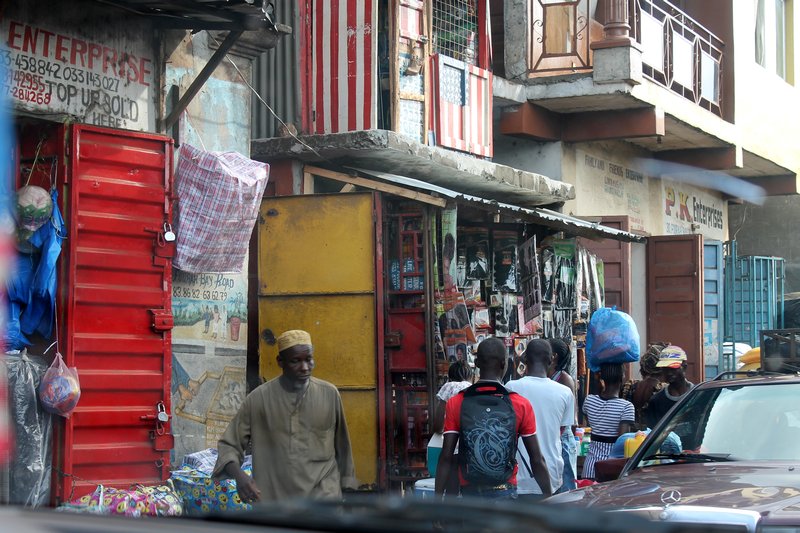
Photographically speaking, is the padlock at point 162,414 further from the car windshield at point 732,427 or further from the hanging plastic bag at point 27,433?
the car windshield at point 732,427

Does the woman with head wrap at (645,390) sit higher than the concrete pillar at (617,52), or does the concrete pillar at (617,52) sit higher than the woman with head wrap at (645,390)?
the concrete pillar at (617,52)

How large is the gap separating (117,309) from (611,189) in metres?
9.73

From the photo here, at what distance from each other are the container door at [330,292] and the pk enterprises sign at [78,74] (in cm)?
216

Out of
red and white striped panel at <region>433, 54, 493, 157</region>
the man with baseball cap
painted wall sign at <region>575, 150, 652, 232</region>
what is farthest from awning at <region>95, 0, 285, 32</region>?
painted wall sign at <region>575, 150, 652, 232</region>

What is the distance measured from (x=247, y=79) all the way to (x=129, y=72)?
1370 millimetres

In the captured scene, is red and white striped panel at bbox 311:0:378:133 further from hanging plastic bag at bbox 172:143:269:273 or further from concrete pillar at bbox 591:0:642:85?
concrete pillar at bbox 591:0:642:85

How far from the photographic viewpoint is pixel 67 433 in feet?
23.6

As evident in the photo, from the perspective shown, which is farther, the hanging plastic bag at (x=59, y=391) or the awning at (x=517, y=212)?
the awning at (x=517, y=212)

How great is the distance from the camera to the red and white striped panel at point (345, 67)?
1089 centimetres

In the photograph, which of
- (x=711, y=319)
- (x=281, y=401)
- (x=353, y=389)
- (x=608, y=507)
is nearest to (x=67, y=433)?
(x=281, y=401)

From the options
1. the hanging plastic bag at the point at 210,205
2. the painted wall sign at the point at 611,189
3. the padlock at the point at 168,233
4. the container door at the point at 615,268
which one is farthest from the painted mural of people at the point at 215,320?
the container door at the point at 615,268

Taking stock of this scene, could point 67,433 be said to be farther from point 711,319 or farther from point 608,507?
point 711,319

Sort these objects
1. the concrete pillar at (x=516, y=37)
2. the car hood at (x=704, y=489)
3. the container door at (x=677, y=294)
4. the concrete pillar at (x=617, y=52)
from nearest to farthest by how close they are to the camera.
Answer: the car hood at (x=704, y=489) → the concrete pillar at (x=617, y=52) → the concrete pillar at (x=516, y=37) → the container door at (x=677, y=294)

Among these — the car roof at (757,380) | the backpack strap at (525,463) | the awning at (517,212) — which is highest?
the awning at (517,212)
